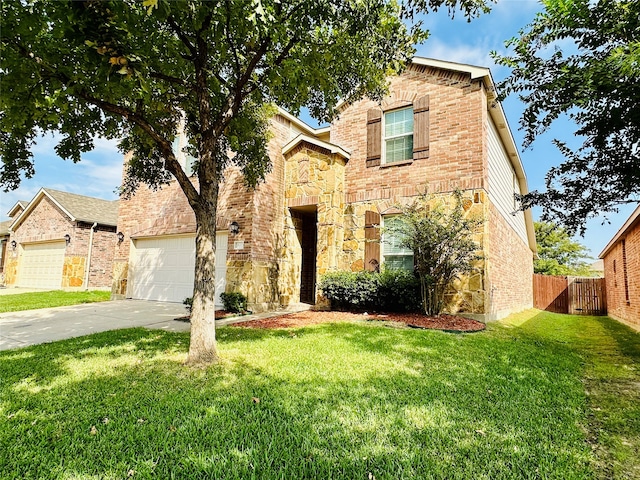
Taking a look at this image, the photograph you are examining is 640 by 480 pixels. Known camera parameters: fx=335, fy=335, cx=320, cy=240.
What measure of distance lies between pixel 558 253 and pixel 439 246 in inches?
1043

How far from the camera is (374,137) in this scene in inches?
388

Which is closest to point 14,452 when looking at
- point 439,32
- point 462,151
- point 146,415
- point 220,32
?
point 146,415

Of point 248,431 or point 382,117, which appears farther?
point 382,117

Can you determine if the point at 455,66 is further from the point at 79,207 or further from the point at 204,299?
the point at 79,207

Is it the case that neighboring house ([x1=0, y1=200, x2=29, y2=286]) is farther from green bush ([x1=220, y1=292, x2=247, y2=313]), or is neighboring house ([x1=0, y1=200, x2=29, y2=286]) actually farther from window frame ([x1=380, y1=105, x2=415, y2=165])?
window frame ([x1=380, y1=105, x2=415, y2=165])

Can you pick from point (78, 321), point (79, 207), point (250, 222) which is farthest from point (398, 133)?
point (79, 207)

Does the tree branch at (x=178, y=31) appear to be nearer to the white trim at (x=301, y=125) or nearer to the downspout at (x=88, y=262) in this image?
the white trim at (x=301, y=125)

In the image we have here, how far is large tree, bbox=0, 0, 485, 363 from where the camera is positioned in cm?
331

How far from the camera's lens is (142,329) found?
265 inches

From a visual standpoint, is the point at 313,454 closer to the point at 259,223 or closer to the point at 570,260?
the point at 259,223

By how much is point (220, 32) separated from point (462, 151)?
6456mm

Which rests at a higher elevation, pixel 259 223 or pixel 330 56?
pixel 330 56

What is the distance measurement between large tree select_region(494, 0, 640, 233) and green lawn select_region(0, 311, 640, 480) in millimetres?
2864

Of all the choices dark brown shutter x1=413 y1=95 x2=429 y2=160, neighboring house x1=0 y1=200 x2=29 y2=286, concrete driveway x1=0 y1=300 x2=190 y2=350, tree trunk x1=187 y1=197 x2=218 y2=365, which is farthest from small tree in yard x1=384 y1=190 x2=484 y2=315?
neighboring house x1=0 y1=200 x2=29 y2=286
